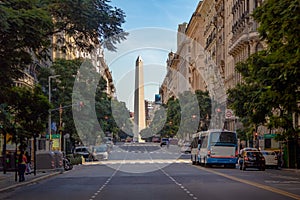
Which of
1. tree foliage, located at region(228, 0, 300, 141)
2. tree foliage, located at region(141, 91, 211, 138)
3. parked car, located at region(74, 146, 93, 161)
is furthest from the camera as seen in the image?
tree foliage, located at region(141, 91, 211, 138)

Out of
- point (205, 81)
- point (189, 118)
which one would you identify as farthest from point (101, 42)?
point (205, 81)

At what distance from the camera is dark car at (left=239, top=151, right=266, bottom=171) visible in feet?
163

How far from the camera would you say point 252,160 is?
49.8m

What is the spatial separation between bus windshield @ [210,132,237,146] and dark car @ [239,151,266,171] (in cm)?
258

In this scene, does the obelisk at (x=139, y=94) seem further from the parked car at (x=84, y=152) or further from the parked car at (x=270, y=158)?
the parked car at (x=270, y=158)

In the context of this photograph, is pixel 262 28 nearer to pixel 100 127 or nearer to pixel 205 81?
pixel 100 127

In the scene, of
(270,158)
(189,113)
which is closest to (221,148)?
(270,158)

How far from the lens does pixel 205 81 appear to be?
124m

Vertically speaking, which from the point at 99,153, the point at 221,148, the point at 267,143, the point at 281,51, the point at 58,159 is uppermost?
the point at 281,51

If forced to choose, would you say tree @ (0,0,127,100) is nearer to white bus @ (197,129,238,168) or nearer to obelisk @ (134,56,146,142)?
white bus @ (197,129,238,168)

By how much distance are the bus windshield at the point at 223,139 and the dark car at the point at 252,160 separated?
2.58 metres

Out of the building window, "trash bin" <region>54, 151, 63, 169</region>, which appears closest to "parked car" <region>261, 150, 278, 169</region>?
the building window

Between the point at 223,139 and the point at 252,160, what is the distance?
404 centimetres

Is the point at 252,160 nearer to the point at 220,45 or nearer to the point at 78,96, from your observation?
the point at 78,96
